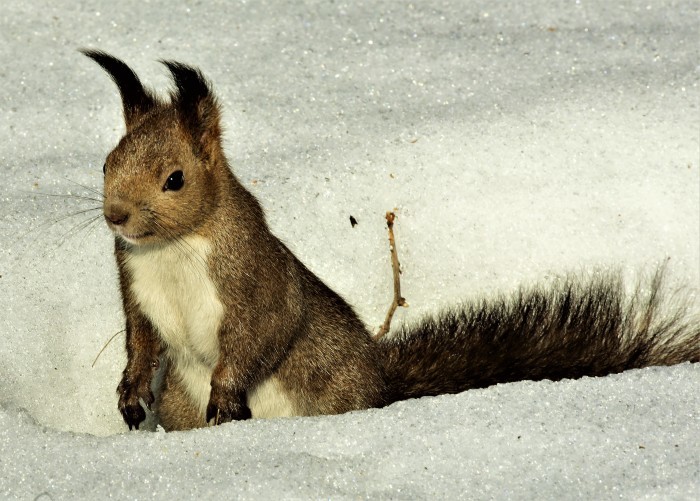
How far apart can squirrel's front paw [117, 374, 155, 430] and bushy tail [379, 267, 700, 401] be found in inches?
33.8

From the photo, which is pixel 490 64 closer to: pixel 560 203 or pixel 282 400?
pixel 560 203

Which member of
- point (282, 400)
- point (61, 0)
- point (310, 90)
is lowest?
point (282, 400)

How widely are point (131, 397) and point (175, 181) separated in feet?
2.79

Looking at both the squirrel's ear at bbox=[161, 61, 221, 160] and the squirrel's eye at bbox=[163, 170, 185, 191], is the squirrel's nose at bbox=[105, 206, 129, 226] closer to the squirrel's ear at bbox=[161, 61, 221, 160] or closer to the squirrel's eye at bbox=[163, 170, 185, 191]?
the squirrel's eye at bbox=[163, 170, 185, 191]

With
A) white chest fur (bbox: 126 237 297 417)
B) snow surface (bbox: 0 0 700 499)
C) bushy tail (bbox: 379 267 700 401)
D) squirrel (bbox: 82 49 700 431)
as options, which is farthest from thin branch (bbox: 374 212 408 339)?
white chest fur (bbox: 126 237 297 417)

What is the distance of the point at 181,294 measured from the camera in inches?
135

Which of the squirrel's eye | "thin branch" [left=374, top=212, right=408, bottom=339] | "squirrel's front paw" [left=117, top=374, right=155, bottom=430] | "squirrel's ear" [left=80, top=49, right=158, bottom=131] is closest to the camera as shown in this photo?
the squirrel's eye

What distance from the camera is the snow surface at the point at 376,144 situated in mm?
4152

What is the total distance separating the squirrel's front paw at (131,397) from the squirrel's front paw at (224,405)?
0.32 metres

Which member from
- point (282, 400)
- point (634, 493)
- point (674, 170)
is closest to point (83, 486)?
point (282, 400)

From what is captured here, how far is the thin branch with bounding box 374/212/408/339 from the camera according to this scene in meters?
4.38

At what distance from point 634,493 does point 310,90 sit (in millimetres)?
2307

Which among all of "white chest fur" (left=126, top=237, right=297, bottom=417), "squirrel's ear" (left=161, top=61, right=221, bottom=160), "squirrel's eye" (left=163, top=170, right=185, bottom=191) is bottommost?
"white chest fur" (left=126, top=237, right=297, bottom=417)

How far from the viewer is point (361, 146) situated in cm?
456
